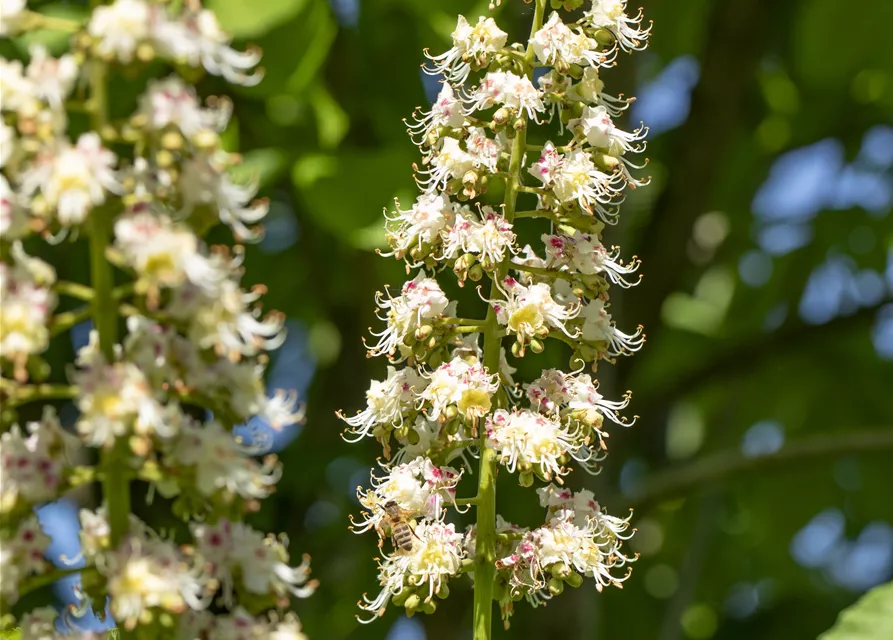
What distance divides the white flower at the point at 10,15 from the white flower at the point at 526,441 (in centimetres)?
74

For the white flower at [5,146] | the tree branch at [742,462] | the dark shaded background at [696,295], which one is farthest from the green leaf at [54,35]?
the tree branch at [742,462]

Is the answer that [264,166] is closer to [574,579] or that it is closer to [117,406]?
[574,579]

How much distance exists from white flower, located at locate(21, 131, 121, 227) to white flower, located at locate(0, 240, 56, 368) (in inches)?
2.9

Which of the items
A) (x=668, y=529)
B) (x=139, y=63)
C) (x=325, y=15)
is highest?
(x=139, y=63)

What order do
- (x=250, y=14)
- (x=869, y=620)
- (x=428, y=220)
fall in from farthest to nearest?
1. (x=250, y=14)
2. (x=869, y=620)
3. (x=428, y=220)

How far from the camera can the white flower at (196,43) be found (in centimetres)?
116

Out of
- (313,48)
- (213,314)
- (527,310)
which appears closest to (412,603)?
(527,310)

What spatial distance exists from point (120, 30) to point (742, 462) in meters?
2.96

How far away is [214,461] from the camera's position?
3.93 feet

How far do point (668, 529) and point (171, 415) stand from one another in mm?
4692

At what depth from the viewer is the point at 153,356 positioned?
1.17 meters

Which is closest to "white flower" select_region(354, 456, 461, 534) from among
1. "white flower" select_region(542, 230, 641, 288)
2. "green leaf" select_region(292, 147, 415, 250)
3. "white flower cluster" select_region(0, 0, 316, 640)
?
"white flower" select_region(542, 230, 641, 288)

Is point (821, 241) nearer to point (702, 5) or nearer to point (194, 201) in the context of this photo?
point (702, 5)

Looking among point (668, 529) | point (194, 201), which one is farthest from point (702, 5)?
point (194, 201)
